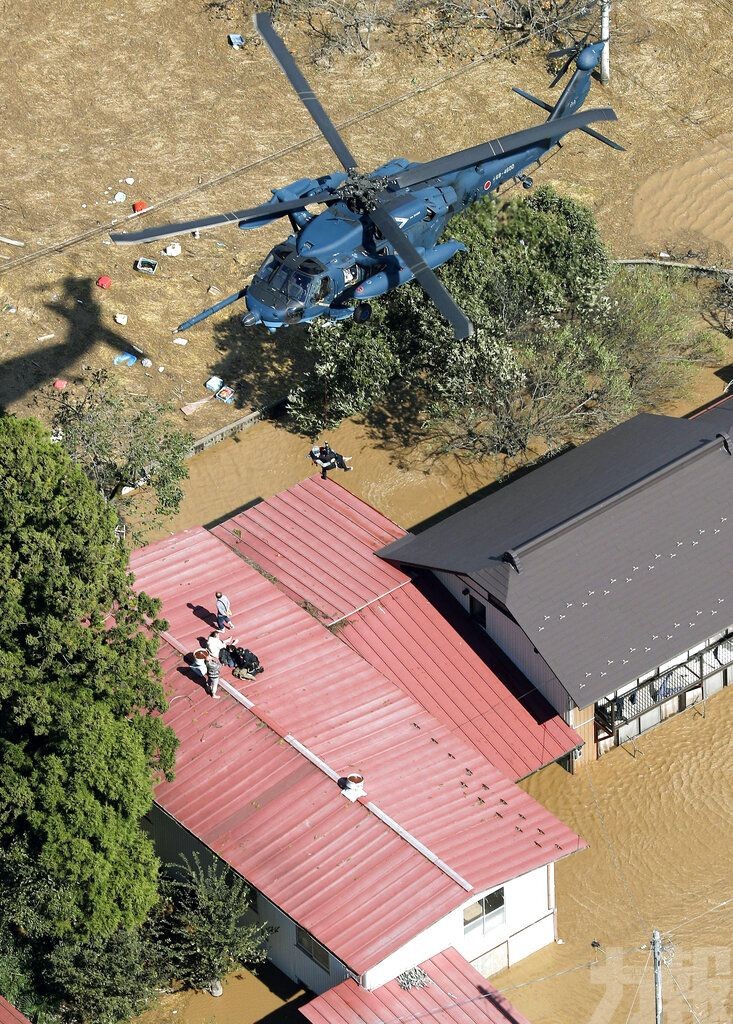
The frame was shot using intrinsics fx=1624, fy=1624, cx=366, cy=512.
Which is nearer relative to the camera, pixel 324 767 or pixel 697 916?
pixel 324 767

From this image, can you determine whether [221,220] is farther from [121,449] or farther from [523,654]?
[523,654]

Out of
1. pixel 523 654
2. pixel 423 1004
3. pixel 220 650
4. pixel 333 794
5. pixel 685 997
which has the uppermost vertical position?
pixel 523 654

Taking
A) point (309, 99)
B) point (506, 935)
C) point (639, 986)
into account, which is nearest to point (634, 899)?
point (639, 986)

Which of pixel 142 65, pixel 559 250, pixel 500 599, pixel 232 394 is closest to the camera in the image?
pixel 500 599

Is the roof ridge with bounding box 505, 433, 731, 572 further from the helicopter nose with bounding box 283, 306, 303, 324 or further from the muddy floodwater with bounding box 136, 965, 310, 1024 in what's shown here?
the muddy floodwater with bounding box 136, 965, 310, 1024

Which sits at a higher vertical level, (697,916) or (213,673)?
(213,673)

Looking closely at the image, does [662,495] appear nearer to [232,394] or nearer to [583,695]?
[583,695]

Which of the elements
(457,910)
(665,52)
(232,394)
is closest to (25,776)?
(457,910)
